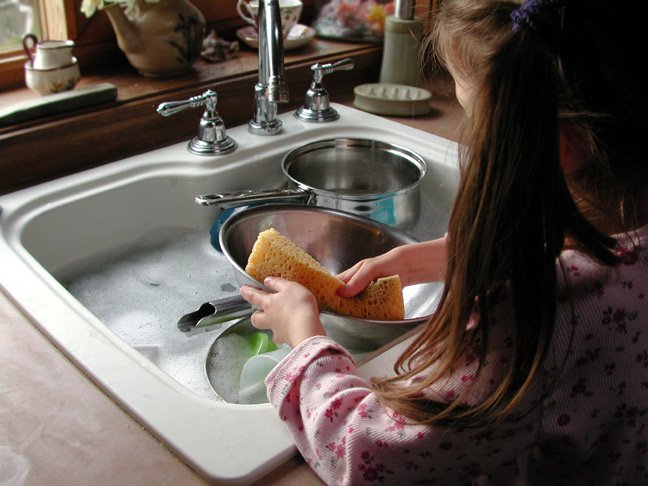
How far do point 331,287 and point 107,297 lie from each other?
37cm

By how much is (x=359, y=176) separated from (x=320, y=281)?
1.64 ft

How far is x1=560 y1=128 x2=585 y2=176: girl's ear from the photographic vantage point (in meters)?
0.59

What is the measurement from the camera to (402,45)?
1.53 metres

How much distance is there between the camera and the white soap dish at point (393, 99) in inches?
56.2

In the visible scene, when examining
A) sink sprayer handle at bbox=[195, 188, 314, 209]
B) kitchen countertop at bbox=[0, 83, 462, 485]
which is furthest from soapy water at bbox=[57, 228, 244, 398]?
kitchen countertop at bbox=[0, 83, 462, 485]

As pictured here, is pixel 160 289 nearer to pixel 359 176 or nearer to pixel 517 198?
pixel 359 176

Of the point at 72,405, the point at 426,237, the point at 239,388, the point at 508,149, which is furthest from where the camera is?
the point at 426,237

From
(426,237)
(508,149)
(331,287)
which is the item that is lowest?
(426,237)

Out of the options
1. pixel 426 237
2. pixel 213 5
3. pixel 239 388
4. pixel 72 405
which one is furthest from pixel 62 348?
pixel 213 5

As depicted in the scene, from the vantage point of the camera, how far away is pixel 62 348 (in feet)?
2.40

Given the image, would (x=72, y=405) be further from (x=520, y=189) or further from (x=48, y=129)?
(x=48, y=129)

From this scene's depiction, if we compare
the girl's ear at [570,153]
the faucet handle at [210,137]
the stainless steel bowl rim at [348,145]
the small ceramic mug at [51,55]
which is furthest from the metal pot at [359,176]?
the girl's ear at [570,153]

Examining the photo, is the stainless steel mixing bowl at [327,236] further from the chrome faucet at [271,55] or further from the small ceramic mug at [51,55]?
A: the small ceramic mug at [51,55]

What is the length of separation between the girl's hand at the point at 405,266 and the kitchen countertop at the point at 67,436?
0.33m
